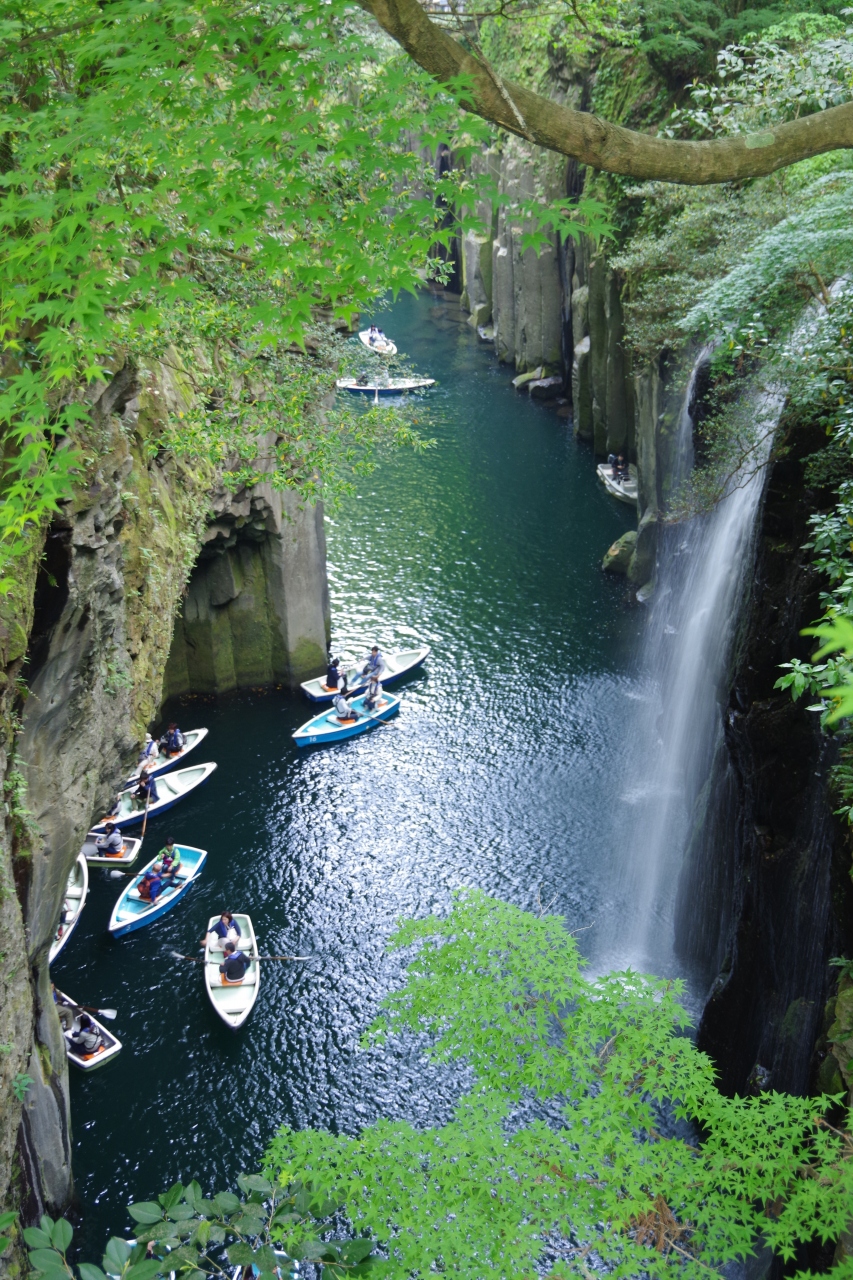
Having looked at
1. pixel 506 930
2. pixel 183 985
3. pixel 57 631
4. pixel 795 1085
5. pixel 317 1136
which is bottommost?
pixel 183 985

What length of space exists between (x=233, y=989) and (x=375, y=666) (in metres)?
9.70

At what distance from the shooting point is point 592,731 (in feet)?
70.3

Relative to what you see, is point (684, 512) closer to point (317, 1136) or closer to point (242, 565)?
point (242, 565)

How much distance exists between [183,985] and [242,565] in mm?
9711

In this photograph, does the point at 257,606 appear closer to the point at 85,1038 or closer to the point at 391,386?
the point at 85,1038

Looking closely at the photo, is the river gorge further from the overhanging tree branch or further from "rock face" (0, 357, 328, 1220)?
the overhanging tree branch

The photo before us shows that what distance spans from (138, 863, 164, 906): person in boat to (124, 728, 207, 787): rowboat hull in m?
3.12

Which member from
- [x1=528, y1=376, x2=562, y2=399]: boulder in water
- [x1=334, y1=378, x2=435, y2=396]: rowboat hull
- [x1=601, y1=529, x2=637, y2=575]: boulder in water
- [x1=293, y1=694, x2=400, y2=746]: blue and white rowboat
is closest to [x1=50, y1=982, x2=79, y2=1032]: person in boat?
[x1=293, y1=694, x2=400, y2=746]: blue and white rowboat

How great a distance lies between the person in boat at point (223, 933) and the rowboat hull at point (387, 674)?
7343mm

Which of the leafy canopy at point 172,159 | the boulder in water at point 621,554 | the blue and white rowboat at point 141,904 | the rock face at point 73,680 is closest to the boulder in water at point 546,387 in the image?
the boulder in water at point 621,554

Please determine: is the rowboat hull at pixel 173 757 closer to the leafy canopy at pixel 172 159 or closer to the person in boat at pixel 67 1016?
the person in boat at pixel 67 1016

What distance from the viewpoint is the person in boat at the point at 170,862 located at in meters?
17.0

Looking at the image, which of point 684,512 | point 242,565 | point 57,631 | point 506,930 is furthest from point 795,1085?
point 242,565

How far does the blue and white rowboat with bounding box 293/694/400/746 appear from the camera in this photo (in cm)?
2122
